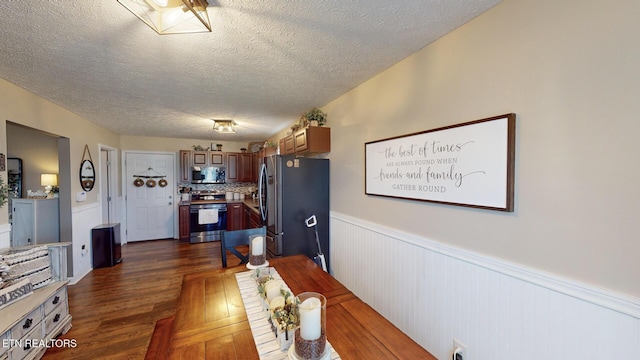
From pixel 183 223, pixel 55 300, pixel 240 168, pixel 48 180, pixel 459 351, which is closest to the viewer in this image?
pixel 459 351

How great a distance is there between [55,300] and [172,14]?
2.60 metres

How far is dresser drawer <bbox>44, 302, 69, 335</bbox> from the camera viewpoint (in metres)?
1.98

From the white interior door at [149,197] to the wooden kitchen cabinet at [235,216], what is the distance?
132cm

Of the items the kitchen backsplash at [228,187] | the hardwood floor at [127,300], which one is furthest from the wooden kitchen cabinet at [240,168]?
the hardwood floor at [127,300]

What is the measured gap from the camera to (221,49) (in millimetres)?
1682

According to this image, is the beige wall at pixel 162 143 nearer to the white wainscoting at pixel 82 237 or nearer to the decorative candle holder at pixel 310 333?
the white wainscoting at pixel 82 237

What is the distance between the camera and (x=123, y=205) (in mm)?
5000

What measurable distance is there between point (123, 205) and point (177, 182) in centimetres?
108

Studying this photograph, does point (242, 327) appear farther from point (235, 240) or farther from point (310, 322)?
point (235, 240)

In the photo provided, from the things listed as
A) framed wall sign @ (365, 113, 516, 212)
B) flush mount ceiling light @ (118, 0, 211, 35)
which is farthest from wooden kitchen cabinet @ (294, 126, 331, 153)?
flush mount ceiling light @ (118, 0, 211, 35)

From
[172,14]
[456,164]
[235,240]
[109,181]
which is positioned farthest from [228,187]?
[456,164]

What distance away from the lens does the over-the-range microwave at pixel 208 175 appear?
539cm

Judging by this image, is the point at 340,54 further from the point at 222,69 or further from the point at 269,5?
the point at 222,69

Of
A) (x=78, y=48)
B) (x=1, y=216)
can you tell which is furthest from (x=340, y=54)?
(x=1, y=216)
